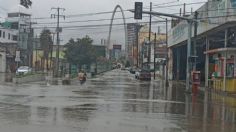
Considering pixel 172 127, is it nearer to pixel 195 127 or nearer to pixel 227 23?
pixel 195 127

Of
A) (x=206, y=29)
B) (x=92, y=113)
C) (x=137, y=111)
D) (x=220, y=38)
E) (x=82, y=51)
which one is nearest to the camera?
(x=92, y=113)

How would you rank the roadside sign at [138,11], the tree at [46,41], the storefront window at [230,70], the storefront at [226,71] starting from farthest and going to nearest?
1. the tree at [46,41]
2. the storefront window at [230,70]
3. the storefront at [226,71]
4. the roadside sign at [138,11]

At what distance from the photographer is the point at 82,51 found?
98562 millimetres

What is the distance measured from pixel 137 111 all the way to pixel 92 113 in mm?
2655

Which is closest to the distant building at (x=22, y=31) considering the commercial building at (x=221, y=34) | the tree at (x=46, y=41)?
the tree at (x=46, y=41)

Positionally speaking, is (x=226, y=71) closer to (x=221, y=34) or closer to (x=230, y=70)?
(x=230, y=70)

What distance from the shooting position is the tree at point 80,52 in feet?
323

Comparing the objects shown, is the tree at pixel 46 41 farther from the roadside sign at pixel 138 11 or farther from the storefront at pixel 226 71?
the roadside sign at pixel 138 11

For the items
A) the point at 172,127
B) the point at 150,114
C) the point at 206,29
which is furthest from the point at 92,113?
the point at 206,29

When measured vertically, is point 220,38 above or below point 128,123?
above

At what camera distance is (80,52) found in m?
98.8

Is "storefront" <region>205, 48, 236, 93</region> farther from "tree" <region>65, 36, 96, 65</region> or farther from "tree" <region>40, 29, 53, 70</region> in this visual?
"tree" <region>40, 29, 53, 70</region>

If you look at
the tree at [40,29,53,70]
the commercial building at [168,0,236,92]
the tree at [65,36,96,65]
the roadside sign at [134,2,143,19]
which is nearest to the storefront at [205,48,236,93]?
the commercial building at [168,0,236,92]

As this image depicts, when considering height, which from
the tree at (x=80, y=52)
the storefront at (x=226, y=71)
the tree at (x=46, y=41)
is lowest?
the storefront at (x=226, y=71)
